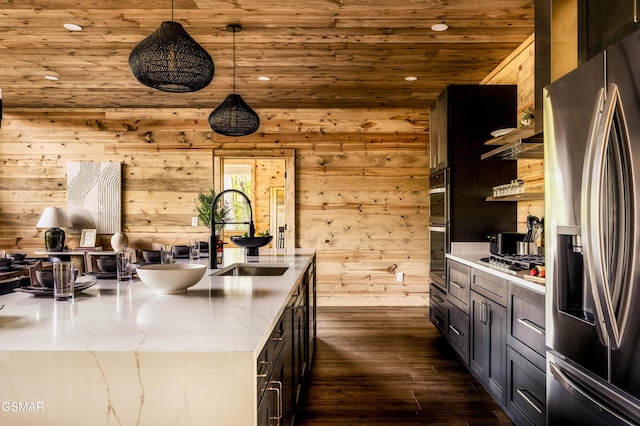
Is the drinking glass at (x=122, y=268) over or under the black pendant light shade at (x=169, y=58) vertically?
under

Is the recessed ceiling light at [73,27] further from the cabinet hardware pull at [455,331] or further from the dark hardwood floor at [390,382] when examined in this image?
the cabinet hardware pull at [455,331]

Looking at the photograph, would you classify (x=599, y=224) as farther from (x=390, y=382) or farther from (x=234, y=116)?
(x=234, y=116)

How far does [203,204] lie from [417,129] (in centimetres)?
300

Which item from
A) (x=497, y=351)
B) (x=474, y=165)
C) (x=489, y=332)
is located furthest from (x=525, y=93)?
(x=497, y=351)

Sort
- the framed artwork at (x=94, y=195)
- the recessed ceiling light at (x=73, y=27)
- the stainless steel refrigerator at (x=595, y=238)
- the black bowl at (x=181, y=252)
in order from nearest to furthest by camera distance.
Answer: the stainless steel refrigerator at (x=595, y=238) < the recessed ceiling light at (x=73, y=27) < the black bowl at (x=181, y=252) < the framed artwork at (x=94, y=195)

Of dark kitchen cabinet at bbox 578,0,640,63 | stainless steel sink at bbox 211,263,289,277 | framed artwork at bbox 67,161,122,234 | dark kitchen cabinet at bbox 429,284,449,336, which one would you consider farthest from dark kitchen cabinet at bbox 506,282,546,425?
framed artwork at bbox 67,161,122,234

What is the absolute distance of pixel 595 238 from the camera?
1436mm

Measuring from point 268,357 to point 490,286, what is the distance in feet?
6.47

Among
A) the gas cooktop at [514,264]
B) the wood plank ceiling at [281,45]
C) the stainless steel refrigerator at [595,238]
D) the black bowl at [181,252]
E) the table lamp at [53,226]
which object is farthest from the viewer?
the table lamp at [53,226]

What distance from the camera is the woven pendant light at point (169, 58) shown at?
2.14m

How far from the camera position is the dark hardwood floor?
266 centimetres

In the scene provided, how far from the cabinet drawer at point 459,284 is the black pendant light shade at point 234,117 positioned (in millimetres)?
2058

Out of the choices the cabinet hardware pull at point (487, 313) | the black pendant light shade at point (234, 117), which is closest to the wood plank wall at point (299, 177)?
the black pendant light shade at point (234, 117)

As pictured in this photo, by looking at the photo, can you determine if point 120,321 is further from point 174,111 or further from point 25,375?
point 174,111
